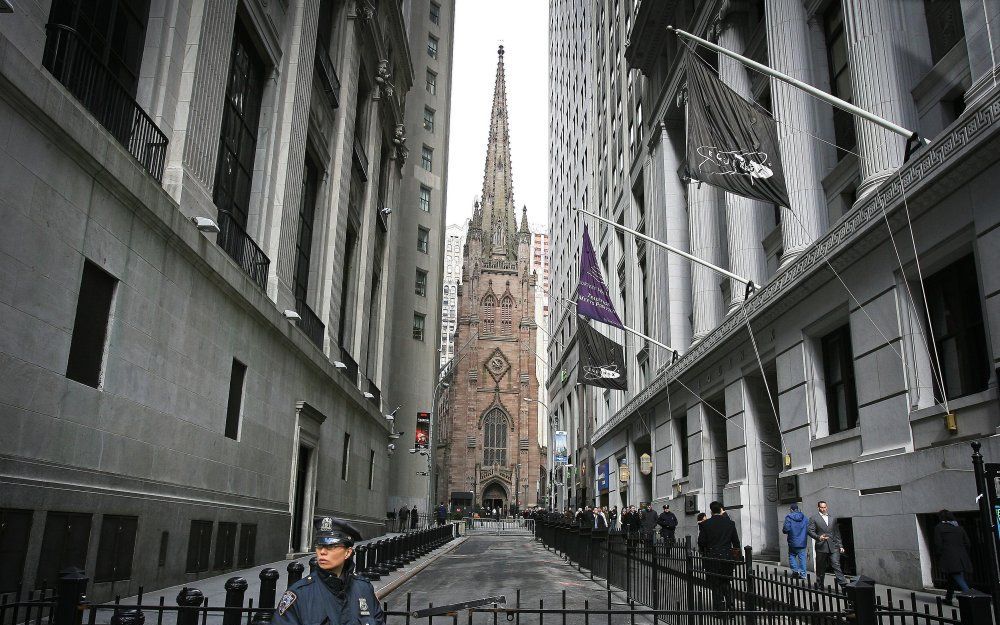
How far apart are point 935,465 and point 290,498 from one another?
1483 centimetres

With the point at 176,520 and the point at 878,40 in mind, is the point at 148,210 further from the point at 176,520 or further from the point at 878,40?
the point at 878,40

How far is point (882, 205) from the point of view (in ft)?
42.9

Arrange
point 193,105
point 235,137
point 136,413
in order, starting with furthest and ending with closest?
point 235,137 → point 193,105 → point 136,413

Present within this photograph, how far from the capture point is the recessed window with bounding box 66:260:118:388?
9.90 metres

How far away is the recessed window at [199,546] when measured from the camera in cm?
1310

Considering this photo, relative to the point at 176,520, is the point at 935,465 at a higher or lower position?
higher

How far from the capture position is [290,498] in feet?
63.4

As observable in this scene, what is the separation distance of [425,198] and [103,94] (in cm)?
4422

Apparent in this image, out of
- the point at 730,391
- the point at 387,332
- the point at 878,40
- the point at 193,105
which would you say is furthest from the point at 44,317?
the point at 387,332

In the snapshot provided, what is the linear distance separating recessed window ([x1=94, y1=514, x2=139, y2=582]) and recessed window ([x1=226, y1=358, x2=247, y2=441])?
4.55m

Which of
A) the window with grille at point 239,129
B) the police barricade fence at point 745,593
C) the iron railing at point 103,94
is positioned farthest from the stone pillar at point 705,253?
the iron railing at point 103,94

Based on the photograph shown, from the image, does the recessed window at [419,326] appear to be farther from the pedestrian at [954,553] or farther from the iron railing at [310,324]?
the pedestrian at [954,553]

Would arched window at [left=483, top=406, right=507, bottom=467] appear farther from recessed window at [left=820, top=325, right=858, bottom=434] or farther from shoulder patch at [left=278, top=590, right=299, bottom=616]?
shoulder patch at [left=278, top=590, right=299, bottom=616]

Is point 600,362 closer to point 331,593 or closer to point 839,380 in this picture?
point 839,380
